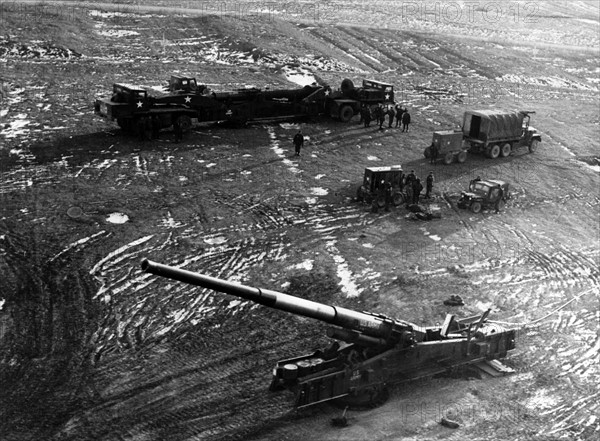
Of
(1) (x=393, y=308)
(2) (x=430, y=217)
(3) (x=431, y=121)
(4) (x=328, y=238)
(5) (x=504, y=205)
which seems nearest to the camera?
(1) (x=393, y=308)

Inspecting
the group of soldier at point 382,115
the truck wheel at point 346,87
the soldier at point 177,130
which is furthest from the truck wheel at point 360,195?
the truck wheel at point 346,87

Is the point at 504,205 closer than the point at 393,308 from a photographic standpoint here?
No

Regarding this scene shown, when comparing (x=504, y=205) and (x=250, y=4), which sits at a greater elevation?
(x=250, y=4)

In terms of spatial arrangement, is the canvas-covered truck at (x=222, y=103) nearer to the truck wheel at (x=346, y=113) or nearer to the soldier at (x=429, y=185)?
the truck wheel at (x=346, y=113)

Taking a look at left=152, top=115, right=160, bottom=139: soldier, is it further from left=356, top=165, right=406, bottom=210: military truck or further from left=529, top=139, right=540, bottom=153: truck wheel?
left=529, top=139, right=540, bottom=153: truck wheel

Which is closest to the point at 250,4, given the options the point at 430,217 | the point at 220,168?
the point at 220,168

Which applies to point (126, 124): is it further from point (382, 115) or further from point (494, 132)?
point (494, 132)

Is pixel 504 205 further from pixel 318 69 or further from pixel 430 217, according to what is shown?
pixel 318 69

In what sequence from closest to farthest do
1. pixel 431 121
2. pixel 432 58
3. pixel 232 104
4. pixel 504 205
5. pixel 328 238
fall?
pixel 328 238 → pixel 504 205 → pixel 232 104 → pixel 431 121 → pixel 432 58
